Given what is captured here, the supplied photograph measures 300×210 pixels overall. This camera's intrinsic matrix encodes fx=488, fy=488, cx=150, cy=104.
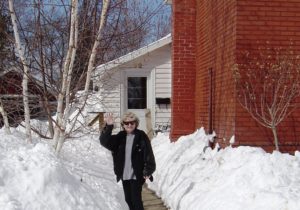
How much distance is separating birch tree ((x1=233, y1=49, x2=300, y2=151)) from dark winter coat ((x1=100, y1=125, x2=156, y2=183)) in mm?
2541

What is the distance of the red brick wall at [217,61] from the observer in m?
8.87

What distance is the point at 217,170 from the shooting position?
25.7 ft

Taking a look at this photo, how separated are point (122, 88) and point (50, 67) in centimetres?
883

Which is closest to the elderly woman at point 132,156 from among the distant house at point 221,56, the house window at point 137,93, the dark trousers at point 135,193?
the dark trousers at point 135,193

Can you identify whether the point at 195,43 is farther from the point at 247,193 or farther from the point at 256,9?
the point at 247,193

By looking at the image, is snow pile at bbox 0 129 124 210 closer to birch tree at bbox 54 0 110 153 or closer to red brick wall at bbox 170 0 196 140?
birch tree at bbox 54 0 110 153

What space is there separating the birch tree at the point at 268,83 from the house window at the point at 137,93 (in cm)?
959

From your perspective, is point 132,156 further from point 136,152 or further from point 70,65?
point 70,65

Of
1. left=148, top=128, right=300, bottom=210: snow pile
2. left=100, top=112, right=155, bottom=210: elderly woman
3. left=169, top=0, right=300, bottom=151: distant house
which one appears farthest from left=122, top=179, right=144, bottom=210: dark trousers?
left=169, top=0, right=300, bottom=151: distant house

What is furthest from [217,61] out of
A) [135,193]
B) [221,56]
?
[135,193]

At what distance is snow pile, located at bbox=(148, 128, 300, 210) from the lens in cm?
583

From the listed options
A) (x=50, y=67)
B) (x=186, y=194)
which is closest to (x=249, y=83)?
(x=186, y=194)

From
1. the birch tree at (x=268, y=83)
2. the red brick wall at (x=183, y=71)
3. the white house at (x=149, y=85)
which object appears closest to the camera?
the birch tree at (x=268, y=83)

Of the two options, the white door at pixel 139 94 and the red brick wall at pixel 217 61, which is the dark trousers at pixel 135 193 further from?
the white door at pixel 139 94
